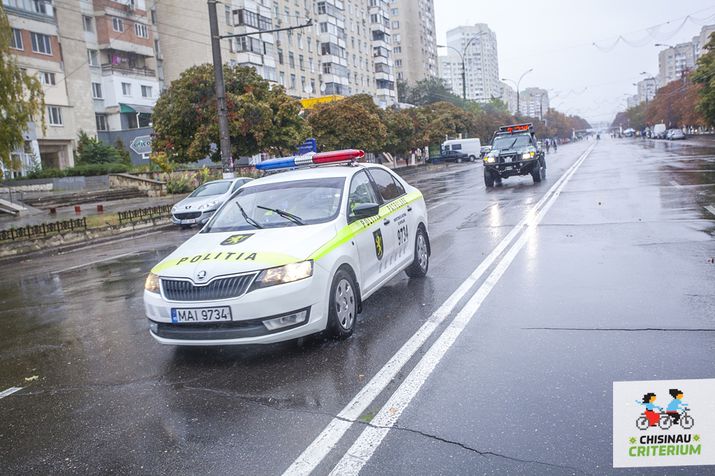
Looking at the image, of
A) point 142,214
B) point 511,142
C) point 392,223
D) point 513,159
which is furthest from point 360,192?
point 511,142

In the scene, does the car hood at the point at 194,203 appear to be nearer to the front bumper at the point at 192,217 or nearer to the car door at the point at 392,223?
the front bumper at the point at 192,217

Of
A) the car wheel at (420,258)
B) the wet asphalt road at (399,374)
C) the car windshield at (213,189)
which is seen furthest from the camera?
the car windshield at (213,189)

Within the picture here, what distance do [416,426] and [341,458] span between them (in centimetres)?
57

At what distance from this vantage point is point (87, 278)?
435 inches

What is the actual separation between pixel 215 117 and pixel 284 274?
78.2 ft

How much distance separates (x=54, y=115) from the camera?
151 ft

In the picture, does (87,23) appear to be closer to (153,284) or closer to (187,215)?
(187,215)

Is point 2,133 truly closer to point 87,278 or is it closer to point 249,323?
point 87,278

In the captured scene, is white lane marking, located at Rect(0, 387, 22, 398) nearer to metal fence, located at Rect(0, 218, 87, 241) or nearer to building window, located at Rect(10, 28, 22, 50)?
metal fence, located at Rect(0, 218, 87, 241)

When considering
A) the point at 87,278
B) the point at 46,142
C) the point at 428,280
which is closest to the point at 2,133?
the point at 87,278

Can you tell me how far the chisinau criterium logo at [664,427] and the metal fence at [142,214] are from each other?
1818 cm

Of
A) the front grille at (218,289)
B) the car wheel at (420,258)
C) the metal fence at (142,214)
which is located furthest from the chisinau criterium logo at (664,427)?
the metal fence at (142,214)

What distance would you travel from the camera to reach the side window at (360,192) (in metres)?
6.54

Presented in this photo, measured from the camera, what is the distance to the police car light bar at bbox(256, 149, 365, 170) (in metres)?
7.77
